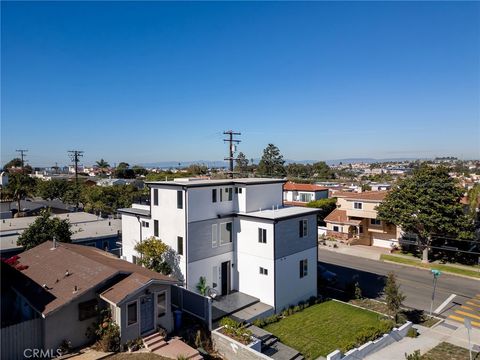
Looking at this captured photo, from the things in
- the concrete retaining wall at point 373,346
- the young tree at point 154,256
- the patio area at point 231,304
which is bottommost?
the concrete retaining wall at point 373,346

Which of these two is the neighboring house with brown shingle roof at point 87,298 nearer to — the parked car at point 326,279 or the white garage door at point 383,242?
the parked car at point 326,279

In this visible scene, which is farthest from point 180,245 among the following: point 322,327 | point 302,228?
point 322,327

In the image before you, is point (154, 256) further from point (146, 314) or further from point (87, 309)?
point (87, 309)

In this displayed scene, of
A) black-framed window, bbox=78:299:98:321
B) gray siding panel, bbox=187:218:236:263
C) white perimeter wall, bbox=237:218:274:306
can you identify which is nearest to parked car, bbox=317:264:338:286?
white perimeter wall, bbox=237:218:274:306

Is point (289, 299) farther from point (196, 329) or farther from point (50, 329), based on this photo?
point (50, 329)

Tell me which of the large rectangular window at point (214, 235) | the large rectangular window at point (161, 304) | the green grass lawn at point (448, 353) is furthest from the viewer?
the large rectangular window at point (214, 235)

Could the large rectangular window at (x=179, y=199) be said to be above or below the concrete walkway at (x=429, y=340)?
above

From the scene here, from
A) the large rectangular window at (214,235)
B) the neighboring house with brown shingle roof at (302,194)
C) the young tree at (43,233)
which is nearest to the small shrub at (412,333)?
the large rectangular window at (214,235)

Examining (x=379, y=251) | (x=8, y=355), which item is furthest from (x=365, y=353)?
(x=379, y=251)
